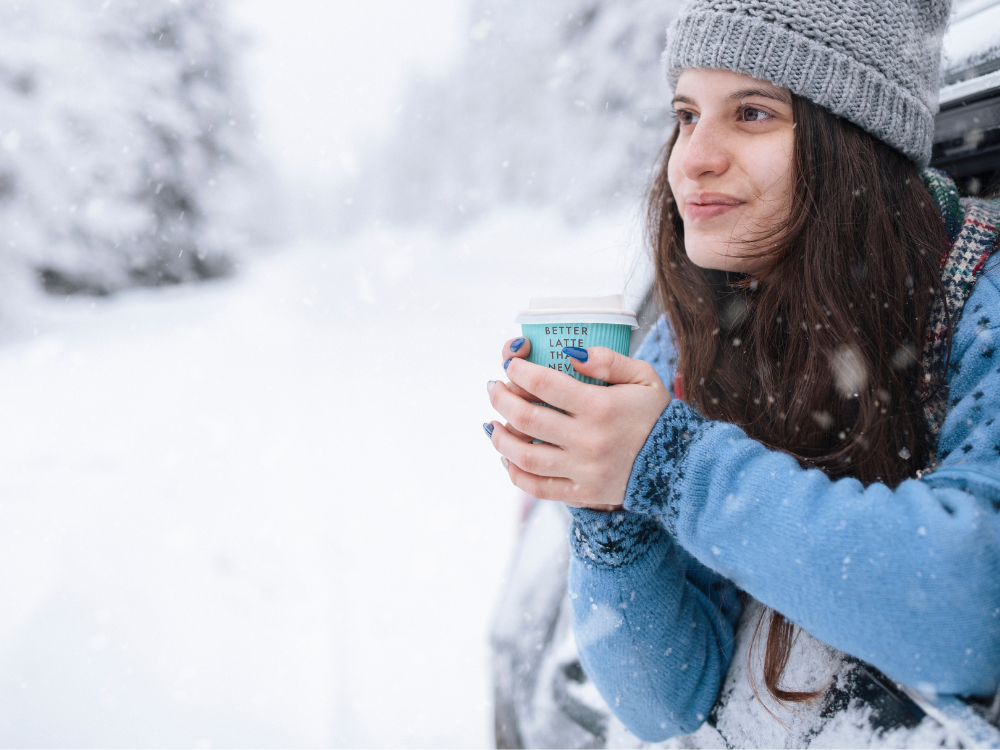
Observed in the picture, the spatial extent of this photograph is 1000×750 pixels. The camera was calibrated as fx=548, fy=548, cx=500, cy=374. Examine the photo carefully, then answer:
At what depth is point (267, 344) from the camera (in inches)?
283

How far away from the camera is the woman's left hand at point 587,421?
0.92m

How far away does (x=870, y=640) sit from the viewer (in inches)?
31.1

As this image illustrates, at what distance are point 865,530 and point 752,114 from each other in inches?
37.7

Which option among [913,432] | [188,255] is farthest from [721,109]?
[188,255]

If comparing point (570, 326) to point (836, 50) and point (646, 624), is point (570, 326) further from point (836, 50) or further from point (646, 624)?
point (836, 50)

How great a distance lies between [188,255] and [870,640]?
14.1m

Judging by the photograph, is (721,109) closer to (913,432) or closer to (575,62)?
(913,432)

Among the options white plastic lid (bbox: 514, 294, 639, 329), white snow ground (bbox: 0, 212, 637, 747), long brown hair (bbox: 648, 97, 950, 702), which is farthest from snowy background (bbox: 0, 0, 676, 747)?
white plastic lid (bbox: 514, 294, 639, 329)

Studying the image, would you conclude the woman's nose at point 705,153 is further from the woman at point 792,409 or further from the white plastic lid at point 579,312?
the white plastic lid at point 579,312

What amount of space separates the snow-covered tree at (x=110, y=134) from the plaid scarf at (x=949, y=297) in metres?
11.2

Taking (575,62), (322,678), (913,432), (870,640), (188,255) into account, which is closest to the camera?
(870,640)

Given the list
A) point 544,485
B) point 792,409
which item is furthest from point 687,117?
point 544,485

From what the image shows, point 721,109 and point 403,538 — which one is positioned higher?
point 721,109

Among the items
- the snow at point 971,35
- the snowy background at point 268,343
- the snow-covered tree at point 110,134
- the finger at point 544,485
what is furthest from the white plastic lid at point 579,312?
the snow-covered tree at point 110,134
